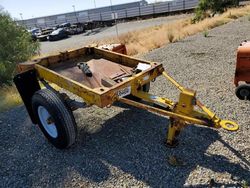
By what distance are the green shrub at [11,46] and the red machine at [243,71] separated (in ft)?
27.8

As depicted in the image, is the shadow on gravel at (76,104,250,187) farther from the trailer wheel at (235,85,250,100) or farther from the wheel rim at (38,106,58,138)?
the trailer wheel at (235,85,250,100)

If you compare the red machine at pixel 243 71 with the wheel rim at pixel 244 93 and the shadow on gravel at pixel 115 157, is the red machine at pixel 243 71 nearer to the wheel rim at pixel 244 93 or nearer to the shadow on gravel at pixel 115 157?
the wheel rim at pixel 244 93

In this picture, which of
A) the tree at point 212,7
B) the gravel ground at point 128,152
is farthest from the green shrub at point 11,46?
the tree at point 212,7

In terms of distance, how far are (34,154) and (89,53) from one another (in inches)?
93.1

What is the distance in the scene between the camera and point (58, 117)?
385cm

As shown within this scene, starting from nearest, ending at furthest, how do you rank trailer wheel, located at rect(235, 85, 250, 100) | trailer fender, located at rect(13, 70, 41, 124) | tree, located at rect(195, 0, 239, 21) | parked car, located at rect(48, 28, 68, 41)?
trailer fender, located at rect(13, 70, 41, 124), trailer wheel, located at rect(235, 85, 250, 100), tree, located at rect(195, 0, 239, 21), parked car, located at rect(48, 28, 68, 41)

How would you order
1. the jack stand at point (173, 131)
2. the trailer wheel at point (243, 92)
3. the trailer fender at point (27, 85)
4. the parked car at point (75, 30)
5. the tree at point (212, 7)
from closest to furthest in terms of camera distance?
the jack stand at point (173, 131) → the trailer fender at point (27, 85) → the trailer wheel at point (243, 92) → the tree at point (212, 7) → the parked car at point (75, 30)

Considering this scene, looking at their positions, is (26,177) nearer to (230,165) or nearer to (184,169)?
(184,169)

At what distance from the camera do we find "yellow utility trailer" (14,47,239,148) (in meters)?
3.50

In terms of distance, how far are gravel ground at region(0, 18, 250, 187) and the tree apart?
17.1 metres

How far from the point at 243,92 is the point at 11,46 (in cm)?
950

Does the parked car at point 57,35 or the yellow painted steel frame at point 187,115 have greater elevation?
the yellow painted steel frame at point 187,115

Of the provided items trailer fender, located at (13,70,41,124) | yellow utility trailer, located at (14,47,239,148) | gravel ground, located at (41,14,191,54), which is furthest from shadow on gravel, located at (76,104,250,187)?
gravel ground, located at (41,14,191,54)

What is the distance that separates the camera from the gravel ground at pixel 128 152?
349 centimetres
